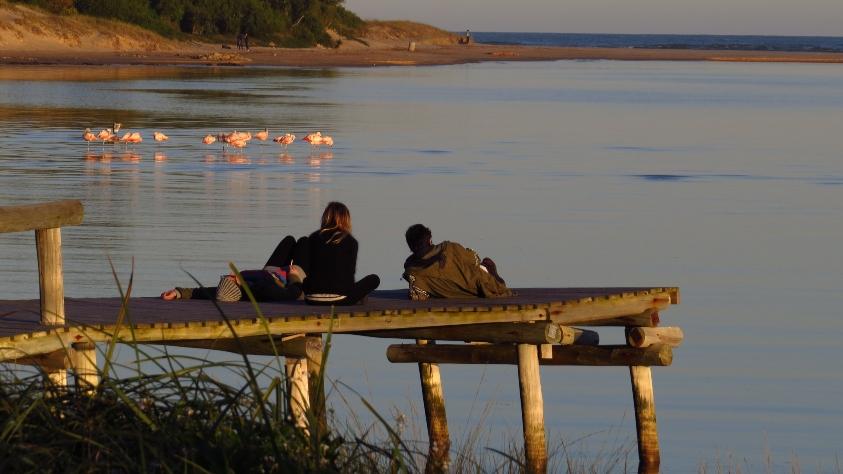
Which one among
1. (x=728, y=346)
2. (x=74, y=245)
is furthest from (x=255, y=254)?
(x=728, y=346)

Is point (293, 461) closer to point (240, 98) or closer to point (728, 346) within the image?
point (728, 346)

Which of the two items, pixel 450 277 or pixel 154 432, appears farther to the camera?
Result: pixel 450 277

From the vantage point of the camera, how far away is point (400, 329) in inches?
404

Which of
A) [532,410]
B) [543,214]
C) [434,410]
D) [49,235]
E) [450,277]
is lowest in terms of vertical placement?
[543,214]

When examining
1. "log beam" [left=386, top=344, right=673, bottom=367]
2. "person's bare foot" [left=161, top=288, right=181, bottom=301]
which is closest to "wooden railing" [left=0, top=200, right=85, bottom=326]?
"person's bare foot" [left=161, top=288, right=181, bottom=301]

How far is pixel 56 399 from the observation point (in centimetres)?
627

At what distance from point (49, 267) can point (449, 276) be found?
Result: 3.10m

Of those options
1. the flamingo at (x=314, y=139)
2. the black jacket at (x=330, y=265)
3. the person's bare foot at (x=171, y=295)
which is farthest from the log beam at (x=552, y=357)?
the flamingo at (x=314, y=139)

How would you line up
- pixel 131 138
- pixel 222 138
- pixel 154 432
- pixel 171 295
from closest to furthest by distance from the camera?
pixel 154 432
pixel 171 295
pixel 222 138
pixel 131 138

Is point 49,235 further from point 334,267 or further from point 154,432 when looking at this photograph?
point 154,432

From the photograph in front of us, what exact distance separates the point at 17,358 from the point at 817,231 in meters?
16.3

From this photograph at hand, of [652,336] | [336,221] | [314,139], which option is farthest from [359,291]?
[314,139]

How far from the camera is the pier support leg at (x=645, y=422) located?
11.1m

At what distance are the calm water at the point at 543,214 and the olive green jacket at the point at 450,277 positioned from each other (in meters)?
1.28
